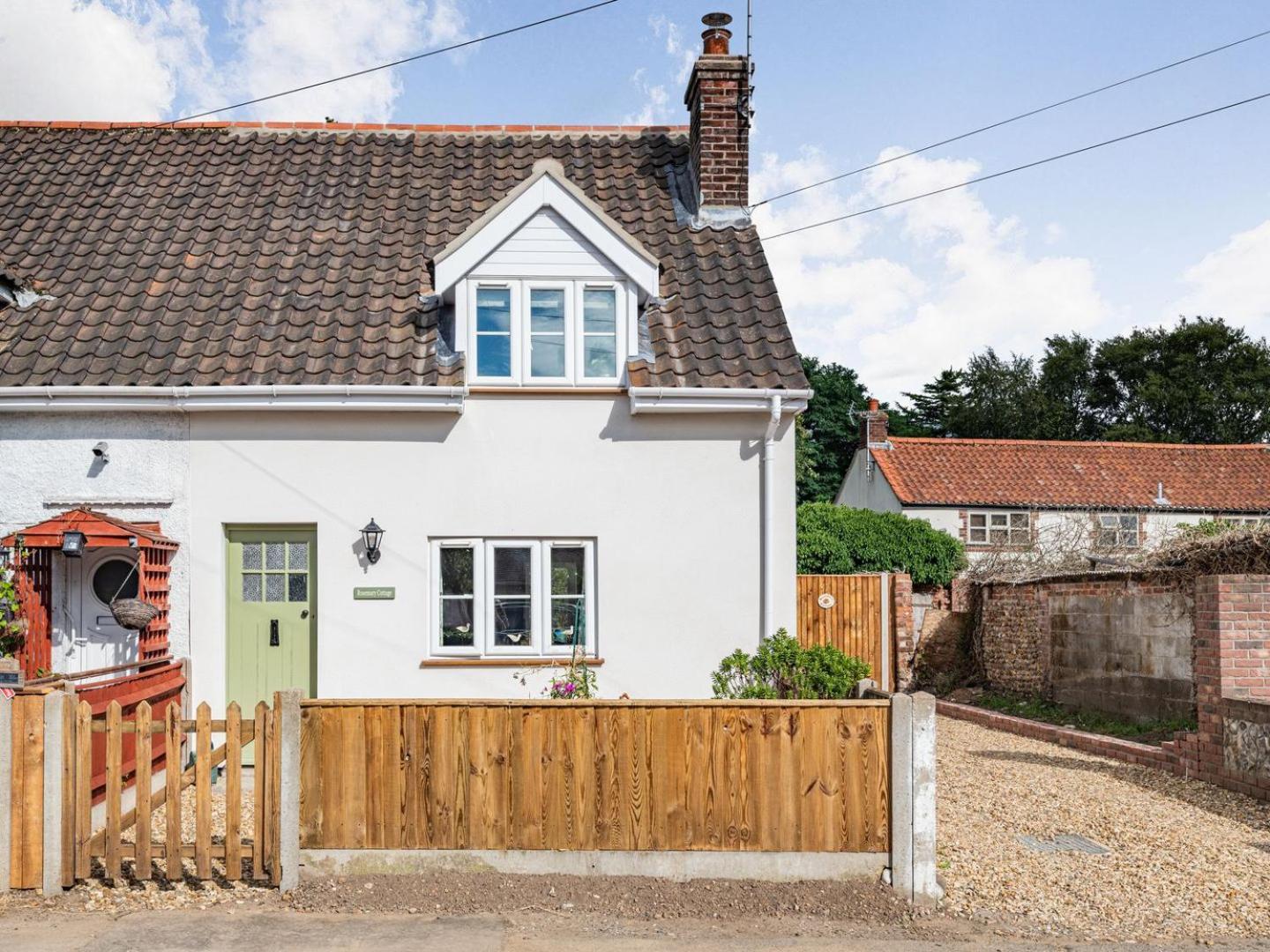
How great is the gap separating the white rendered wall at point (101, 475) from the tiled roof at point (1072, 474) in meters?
24.4

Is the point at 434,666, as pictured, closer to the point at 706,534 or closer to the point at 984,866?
the point at 706,534

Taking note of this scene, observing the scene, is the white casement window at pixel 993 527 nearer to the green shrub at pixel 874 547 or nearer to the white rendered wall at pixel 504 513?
the green shrub at pixel 874 547

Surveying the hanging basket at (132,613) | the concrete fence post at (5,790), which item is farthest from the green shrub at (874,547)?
the concrete fence post at (5,790)

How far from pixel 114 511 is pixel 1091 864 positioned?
9.47m

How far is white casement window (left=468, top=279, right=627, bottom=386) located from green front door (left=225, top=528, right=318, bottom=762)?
2633mm

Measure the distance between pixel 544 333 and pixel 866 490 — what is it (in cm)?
2552

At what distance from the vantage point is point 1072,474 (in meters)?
35.3

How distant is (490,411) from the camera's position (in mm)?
11922

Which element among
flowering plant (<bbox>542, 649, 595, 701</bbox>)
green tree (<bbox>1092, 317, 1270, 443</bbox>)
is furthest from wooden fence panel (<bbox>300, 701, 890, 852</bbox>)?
green tree (<bbox>1092, 317, 1270, 443</bbox>)

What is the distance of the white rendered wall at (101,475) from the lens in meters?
11.6

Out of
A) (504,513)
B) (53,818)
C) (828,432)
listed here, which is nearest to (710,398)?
(504,513)

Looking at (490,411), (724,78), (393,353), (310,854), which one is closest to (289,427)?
(393,353)

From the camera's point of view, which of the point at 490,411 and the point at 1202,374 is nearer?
the point at 490,411

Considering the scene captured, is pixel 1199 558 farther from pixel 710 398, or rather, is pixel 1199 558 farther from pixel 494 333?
pixel 494 333
